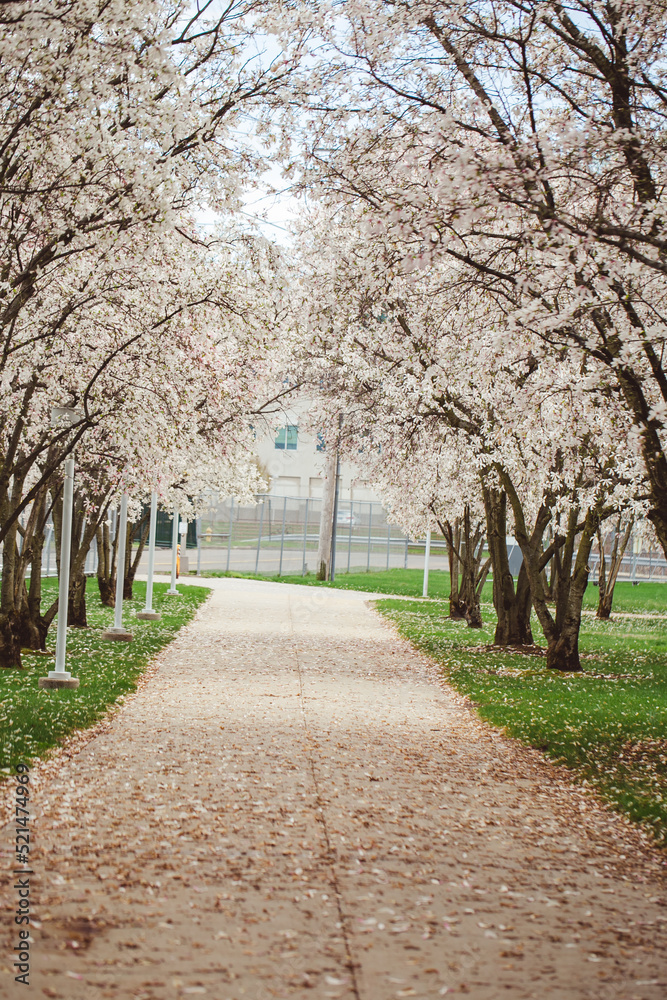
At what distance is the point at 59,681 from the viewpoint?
10555 mm

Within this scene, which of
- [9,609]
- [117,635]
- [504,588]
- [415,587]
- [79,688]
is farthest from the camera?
[415,587]

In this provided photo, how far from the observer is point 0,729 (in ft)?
26.3

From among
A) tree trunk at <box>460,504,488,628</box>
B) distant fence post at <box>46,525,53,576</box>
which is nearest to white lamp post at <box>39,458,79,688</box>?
tree trunk at <box>460,504,488,628</box>

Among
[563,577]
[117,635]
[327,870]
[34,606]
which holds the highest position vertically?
[563,577]

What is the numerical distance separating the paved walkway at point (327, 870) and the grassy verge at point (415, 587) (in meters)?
18.5

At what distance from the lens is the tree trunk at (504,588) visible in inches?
640

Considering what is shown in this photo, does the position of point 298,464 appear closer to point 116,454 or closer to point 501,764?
point 116,454

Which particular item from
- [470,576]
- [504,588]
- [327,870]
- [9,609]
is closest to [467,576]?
[470,576]

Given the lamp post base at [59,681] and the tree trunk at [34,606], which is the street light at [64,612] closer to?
the lamp post base at [59,681]

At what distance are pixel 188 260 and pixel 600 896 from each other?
8.77 metres

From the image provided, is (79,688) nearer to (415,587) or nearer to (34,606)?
(34,606)

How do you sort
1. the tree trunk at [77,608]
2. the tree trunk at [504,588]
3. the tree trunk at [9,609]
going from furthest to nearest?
the tree trunk at [77,608]
the tree trunk at [504,588]
the tree trunk at [9,609]

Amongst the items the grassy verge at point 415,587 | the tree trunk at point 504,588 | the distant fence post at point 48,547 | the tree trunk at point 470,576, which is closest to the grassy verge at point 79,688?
the tree trunk at point 504,588

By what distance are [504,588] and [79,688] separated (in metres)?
8.24
